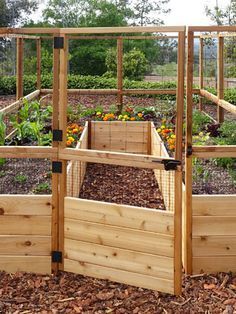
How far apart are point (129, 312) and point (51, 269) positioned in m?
0.71

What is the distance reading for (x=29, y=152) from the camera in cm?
335

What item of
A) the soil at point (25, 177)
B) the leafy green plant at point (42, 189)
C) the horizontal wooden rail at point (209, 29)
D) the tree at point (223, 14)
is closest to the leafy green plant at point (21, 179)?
the soil at point (25, 177)

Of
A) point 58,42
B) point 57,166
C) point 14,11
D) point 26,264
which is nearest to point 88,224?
point 57,166

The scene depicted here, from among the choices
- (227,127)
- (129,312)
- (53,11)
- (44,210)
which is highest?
(53,11)

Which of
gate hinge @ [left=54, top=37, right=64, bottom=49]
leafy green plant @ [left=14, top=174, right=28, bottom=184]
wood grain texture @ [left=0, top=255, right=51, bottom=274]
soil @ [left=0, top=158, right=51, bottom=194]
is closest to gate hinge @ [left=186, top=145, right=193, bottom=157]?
gate hinge @ [left=54, top=37, right=64, bottom=49]

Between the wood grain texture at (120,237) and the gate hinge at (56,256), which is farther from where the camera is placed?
the gate hinge at (56,256)

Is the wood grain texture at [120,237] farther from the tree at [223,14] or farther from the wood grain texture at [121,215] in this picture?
the tree at [223,14]

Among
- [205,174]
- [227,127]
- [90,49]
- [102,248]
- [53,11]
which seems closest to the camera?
[102,248]

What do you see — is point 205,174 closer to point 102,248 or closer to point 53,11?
point 102,248

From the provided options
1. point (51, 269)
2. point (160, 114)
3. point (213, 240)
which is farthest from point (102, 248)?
point (160, 114)

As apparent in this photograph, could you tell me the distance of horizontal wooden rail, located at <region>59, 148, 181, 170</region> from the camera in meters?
3.10

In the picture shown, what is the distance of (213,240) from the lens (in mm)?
3395

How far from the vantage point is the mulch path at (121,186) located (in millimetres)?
5000

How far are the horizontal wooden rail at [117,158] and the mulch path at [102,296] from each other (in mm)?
802
